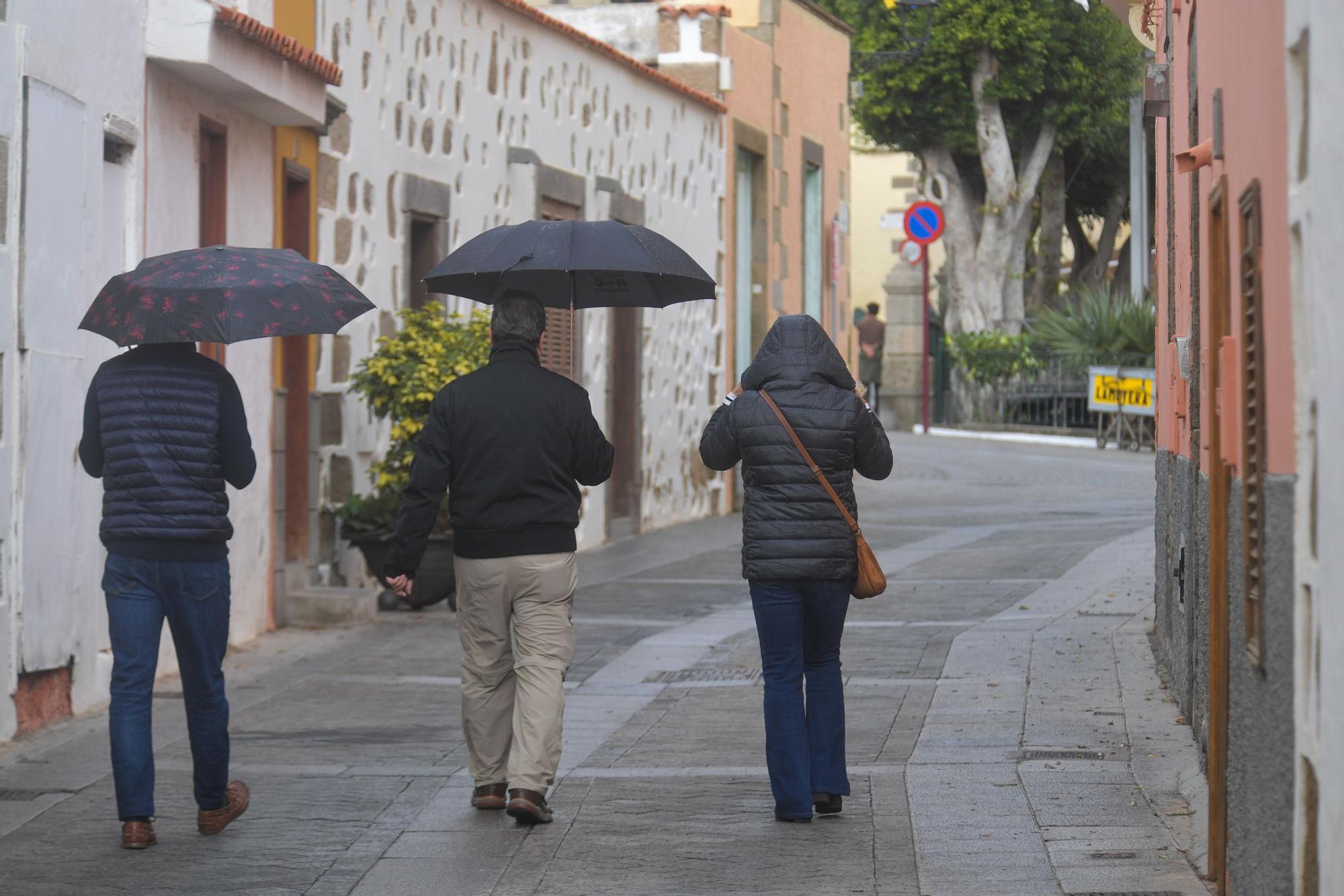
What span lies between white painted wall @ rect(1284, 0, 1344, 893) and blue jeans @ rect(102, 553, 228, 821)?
11.8ft

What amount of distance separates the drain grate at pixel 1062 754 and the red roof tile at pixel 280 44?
5.17 m

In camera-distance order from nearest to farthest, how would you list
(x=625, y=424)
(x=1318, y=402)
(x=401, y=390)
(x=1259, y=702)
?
(x=1318, y=402)
(x=1259, y=702)
(x=401, y=390)
(x=625, y=424)

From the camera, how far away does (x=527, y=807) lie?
6766 mm

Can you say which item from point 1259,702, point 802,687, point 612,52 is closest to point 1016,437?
point 612,52

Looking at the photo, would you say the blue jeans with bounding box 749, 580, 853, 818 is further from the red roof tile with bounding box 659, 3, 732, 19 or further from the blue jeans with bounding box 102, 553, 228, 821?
the red roof tile with bounding box 659, 3, 732, 19

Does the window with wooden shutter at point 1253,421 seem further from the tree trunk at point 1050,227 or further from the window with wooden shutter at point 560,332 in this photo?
the tree trunk at point 1050,227

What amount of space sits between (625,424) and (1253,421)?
558 inches

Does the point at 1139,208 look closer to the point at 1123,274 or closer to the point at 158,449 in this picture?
the point at 1123,274

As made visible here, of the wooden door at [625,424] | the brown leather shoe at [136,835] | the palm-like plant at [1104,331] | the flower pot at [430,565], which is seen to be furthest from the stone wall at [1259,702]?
the palm-like plant at [1104,331]

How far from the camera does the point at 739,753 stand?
8.19 metres

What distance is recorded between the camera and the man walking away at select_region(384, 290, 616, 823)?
6.87 metres

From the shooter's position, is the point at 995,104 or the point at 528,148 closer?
the point at 528,148

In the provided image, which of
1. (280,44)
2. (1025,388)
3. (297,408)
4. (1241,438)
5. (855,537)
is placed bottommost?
(855,537)

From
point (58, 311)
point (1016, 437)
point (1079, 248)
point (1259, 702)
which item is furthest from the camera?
point (1079, 248)
